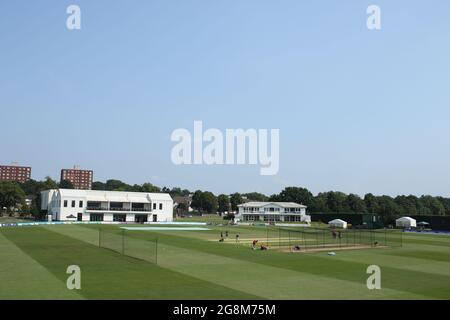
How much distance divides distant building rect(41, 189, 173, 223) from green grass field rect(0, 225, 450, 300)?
66673 mm

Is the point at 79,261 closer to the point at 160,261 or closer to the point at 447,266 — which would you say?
the point at 160,261

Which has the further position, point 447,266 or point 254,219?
point 254,219

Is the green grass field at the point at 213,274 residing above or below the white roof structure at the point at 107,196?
below

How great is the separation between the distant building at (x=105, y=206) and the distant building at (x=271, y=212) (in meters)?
28.1

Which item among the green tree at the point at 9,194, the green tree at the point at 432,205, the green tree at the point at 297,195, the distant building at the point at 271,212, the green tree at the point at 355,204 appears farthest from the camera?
the green tree at the point at 297,195

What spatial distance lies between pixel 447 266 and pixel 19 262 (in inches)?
1295

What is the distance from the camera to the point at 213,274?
27000mm

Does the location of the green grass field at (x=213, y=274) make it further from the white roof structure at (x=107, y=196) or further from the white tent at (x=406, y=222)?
the white roof structure at (x=107, y=196)

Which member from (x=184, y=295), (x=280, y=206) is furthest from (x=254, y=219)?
(x=184, y=295)

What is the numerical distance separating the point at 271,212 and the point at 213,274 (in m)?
113

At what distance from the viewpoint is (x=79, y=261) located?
31.2 metres

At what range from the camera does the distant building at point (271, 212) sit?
13700 centimetres

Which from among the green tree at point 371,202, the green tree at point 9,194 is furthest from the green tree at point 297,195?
the green tree at point 9,194

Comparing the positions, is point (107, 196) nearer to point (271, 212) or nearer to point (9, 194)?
point (9, 194)
